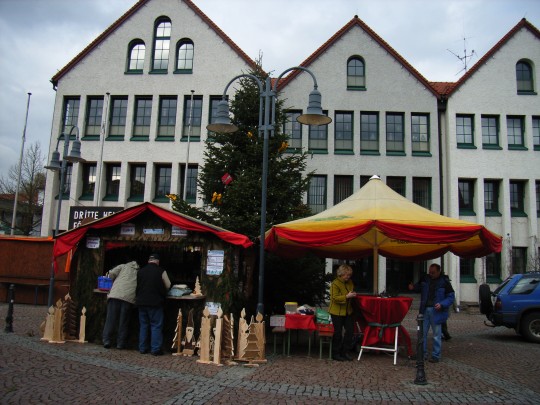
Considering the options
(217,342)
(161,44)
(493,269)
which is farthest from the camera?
(161,44)

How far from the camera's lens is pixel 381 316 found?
30.1ft

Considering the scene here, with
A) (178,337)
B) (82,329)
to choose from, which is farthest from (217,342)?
(82,329)

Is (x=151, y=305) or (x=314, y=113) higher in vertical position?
(x=314, y=113)

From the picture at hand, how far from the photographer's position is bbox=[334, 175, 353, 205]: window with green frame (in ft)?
75.9

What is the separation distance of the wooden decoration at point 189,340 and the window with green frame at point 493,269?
17966 millimetres

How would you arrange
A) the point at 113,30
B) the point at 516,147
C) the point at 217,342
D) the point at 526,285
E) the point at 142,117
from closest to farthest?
the point at 217,342 < the point at 526,285 < the point at 516,147 < the point at 142,117 < the point at 113,30

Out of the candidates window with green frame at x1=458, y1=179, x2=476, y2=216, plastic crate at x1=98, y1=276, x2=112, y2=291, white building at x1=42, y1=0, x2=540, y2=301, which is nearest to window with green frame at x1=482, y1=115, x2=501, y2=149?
white building at x1=42, y1=0, x2=540, y2=301

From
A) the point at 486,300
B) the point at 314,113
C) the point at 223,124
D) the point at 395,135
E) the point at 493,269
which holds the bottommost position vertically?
the point at 486,300

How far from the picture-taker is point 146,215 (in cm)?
1021

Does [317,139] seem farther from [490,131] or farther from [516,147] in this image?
[516,147]

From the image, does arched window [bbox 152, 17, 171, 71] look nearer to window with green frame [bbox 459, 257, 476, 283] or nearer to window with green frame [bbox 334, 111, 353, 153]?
window with green frame [bbox 334, 111, 353, 153]

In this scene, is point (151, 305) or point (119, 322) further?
point (119, 322)

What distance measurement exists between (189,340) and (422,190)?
1712cm

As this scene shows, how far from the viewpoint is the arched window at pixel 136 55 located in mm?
24453
